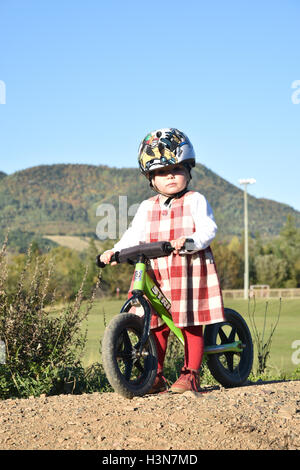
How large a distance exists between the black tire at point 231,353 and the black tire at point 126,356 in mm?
701

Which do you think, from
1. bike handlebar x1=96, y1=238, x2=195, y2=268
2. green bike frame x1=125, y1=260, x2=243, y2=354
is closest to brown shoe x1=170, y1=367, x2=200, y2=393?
green bike frame x1=125, y1=260, x2=243, y2=354

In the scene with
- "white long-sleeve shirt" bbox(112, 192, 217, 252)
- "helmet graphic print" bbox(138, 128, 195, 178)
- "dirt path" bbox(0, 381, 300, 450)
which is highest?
"helmet graphic print" bbox(138, 128, 195, 178)

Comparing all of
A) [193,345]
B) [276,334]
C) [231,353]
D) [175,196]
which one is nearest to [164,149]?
[175,196]

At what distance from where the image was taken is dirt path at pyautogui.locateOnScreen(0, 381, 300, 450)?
354 cm

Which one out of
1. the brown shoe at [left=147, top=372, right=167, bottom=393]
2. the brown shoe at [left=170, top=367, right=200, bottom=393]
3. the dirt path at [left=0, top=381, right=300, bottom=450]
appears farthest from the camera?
the brown shoe at [left=147, top=372, right=167, bottom=393]

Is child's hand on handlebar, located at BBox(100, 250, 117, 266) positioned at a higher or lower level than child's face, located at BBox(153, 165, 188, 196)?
lower

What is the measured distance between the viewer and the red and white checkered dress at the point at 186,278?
484 cm

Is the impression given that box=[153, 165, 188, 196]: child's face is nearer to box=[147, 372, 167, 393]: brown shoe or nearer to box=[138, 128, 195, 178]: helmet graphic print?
box=[138, 128, 195, 178]: helmet graphic print

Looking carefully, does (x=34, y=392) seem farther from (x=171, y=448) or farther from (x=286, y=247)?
(x=286, y=247)

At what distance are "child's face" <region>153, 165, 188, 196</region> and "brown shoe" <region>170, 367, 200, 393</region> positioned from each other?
4.78 ft

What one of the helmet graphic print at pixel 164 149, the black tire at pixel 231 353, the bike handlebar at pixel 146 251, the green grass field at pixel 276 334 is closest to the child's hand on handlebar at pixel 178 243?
the bike handlebar at pixel 146 251

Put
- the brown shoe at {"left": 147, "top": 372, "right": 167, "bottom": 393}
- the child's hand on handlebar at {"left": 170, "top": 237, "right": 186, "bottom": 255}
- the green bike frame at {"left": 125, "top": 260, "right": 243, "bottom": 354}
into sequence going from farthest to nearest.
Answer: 1. the brown shoe at {"left": 147, "top": 372, "right": 167, "bottom": 393}
2. the green bike frame at {"left": 125, "top": 260, "right": 243, "bottom": 354}
3. the child's hand on handlebar at {"left": 170, "top": 237, "right": 186, "bottom": 255}

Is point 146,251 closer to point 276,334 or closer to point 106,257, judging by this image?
point 106,257

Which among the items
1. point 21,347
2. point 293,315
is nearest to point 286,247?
point 293,315
